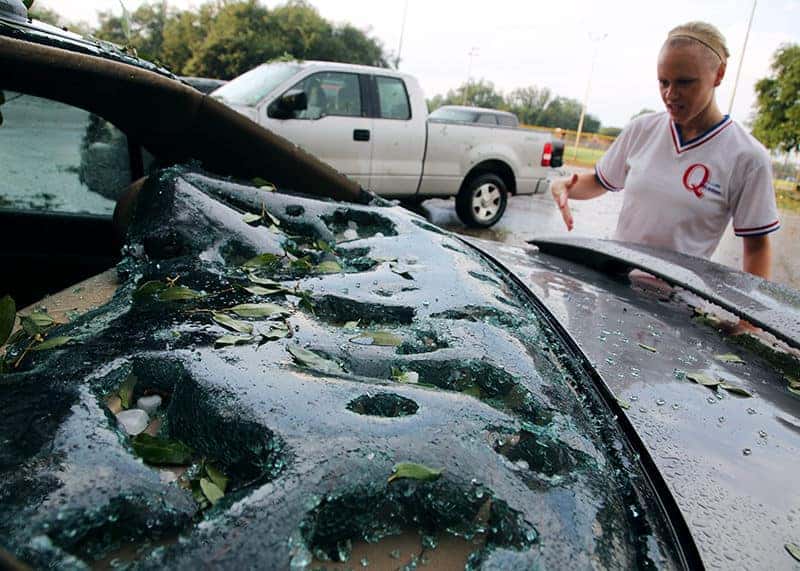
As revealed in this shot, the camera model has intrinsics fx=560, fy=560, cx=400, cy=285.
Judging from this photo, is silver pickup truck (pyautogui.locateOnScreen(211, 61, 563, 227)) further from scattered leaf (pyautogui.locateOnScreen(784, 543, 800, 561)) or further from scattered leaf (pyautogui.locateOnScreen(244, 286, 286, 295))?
scattered leaf (pyautogui.locateOnScreen(784, 543, 800, 561))

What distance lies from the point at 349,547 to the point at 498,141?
8.70m

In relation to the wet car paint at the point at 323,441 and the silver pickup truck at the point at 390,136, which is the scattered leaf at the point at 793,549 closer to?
the wet car paint at the point at 323,441

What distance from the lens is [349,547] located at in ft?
2.31

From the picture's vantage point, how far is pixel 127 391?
37.9 inches

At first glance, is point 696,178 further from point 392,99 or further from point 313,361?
point 392,99

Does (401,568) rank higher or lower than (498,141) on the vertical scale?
lower

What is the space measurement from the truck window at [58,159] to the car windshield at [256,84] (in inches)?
191

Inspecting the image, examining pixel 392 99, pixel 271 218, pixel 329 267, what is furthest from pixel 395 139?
pixel 329 267

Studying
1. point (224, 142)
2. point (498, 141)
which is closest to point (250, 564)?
point (224, 142)

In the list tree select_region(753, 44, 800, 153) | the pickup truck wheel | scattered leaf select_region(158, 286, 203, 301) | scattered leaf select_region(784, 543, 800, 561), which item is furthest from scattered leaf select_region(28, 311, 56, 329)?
tree select_region(753, 44, 800, 153)

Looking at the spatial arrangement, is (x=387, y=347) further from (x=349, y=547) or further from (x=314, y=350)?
(x=349, y=547)

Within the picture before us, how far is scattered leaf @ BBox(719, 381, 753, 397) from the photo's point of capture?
129 centimetres

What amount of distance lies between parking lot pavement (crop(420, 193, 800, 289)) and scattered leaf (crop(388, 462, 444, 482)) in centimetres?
635

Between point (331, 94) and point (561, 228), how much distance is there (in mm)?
4582
